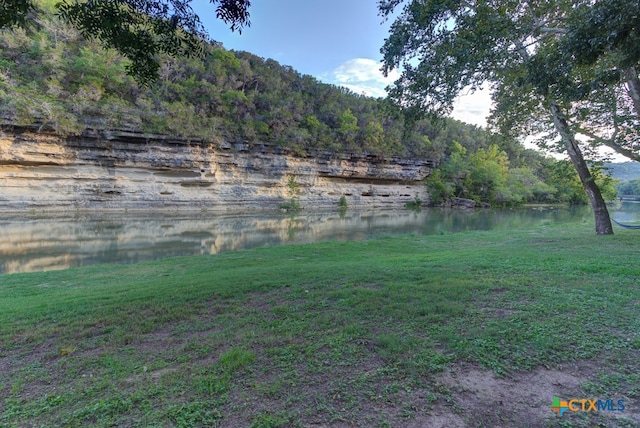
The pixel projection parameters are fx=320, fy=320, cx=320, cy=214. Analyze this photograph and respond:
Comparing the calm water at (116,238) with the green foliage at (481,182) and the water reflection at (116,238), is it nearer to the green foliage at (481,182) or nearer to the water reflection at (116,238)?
the water reflection at (116,238)

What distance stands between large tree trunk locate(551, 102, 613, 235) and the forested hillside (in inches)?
40.7

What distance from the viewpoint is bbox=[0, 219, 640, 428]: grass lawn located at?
2.35 m

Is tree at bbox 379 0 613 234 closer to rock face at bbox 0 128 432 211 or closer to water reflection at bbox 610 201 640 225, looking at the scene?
water reflection at bbox 610 201 640 225

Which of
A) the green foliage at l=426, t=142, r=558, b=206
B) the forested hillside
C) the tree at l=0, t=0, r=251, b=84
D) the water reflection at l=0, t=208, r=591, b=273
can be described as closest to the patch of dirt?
the tree at l=0, t=0, r=251, b=84

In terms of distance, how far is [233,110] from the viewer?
4059cm

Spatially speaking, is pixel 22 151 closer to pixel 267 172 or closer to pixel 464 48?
pixel 267 172

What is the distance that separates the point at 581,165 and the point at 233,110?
3715cm

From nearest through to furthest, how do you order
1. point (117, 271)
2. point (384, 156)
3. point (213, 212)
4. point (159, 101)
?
1. point (117, 271)
2. point (213, 212)
3. point (159, 101)
4. point (384, 156)

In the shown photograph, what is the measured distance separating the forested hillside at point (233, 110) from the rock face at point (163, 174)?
1334mm

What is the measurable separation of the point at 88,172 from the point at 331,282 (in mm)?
29747

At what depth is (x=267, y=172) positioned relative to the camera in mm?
37219

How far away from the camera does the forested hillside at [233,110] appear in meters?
26.3

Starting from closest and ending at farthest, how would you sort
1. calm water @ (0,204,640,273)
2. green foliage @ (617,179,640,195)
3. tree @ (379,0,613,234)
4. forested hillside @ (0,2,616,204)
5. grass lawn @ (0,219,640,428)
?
grass lawn @ (0,219,640,428) → tree @ (379,0,613,234) → calm water @ (0,204,640,273) → forested hillside @ (0,2,616,204) → green foliage @ (617,179,640,195)

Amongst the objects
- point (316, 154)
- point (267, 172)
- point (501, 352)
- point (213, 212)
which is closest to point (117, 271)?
point (501, 352)
